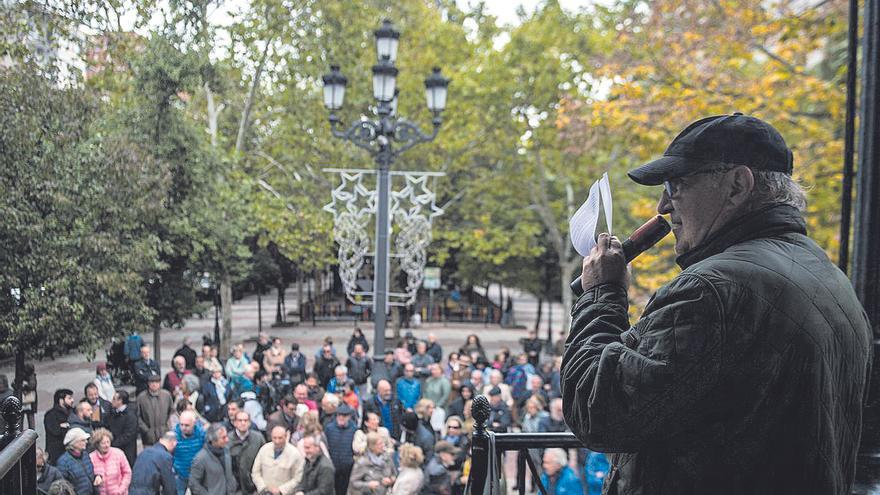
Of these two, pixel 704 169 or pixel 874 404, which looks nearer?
pixel 704 169

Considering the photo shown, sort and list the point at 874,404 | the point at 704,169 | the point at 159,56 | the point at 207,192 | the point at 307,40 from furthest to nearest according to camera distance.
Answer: the point at 307,40
the point at 207,192
the point at 159,56
the point at 874,404
the point at 704,169

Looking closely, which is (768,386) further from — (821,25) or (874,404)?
(821,25)

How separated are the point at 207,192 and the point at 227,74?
104 inches

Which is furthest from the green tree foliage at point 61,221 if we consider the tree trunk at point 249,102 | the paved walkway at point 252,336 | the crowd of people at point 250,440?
the tree trunk at point 249,102

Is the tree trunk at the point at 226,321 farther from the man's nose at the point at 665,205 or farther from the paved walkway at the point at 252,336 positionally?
the man's nose at the point at 665,205

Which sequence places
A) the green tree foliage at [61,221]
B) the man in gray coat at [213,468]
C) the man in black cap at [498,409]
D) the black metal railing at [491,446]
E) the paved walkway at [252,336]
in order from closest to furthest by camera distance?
1. the black metal railing at [491,446]
2. the green tree foliage at [61,221]
3. the paved walkway at [252,336]
4. the man in gray coat at [213,468]
5. the man in black cap at [498,409]

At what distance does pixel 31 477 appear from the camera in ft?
7.68

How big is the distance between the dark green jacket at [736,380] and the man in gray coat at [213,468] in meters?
6.51

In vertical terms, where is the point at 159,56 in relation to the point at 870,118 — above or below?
above

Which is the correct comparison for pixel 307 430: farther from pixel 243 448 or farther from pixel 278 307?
pixel 278 307

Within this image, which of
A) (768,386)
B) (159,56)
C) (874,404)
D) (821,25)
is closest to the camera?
(768,386)

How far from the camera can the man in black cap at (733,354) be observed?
155 cm

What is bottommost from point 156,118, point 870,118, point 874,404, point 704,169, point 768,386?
point 874,404

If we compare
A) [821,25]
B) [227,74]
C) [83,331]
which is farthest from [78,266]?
[821,25]
